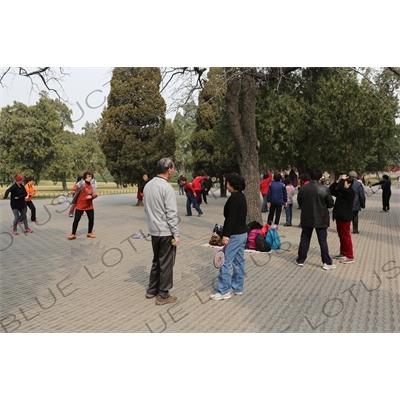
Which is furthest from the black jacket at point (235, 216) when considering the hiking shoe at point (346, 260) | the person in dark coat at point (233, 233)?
the hiking shoe at point (346, 260)

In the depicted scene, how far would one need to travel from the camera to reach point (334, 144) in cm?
1552

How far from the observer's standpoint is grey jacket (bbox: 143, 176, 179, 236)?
4945 mm

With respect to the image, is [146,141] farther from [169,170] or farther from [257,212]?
[169,170]

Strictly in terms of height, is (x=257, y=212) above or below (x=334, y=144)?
below

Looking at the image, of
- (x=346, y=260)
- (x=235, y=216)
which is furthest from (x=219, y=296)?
(x=346, y=260)

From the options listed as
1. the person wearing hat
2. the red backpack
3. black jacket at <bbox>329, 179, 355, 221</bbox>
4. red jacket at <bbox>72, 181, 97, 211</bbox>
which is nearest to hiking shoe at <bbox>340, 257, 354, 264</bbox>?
black jacket at <bbox>329, 179, 355, 221</bbox>

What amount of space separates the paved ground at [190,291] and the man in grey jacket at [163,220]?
40cm

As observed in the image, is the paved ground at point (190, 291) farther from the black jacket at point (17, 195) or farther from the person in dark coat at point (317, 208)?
the black jacket at point (17, 195)

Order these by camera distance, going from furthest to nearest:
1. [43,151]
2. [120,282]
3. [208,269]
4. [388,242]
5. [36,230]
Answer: [43,151] → [36,230] → [388,242] → [208,269] → [120,282]

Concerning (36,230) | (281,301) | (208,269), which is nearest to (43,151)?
(36,230)

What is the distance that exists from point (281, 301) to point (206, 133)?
2065 cm

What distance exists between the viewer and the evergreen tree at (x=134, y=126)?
20422 mm

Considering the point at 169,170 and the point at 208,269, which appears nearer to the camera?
the point at 169,170

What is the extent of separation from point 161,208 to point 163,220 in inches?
6.6
